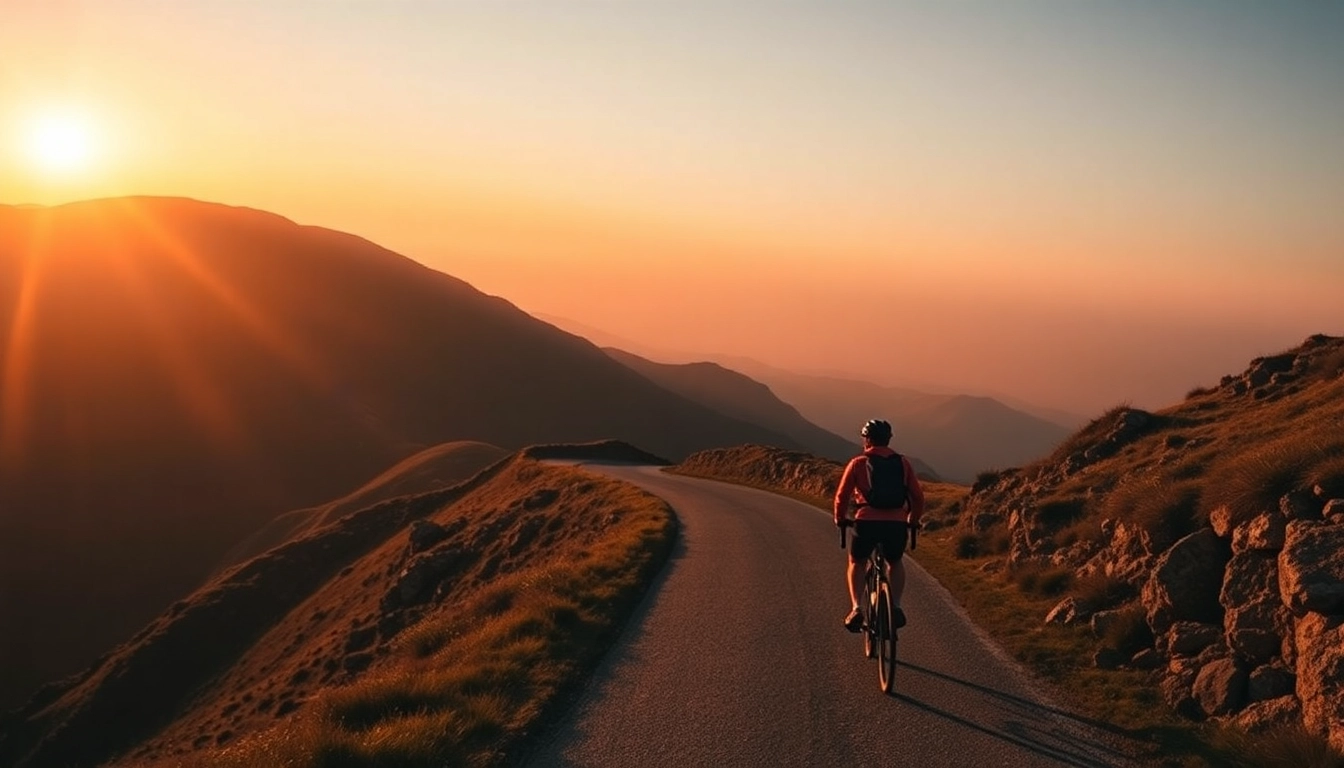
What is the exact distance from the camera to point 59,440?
103m

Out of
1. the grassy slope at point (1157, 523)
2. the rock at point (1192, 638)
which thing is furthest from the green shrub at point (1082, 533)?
the rock at point (1192, 638)

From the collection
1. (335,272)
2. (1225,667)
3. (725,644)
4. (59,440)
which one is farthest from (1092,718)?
(335,272)

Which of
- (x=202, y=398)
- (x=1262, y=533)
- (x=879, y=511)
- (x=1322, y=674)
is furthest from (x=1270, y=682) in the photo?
(x=202, y=398)

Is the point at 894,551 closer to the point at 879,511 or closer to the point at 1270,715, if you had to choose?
the point at 879,511

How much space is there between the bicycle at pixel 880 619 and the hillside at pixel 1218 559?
2.76 m

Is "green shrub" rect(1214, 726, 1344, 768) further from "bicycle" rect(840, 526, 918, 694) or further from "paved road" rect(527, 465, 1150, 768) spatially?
"bicycle" rect(840, 526, 918, 694)

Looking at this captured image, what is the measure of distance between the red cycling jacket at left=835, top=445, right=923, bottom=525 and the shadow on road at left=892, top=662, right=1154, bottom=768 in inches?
71.5

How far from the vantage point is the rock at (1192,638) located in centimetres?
974

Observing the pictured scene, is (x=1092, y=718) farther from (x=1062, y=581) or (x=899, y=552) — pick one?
→ (x=1062, y=581)

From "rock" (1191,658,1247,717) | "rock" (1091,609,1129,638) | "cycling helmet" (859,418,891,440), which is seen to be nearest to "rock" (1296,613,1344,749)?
"rock" (1191,658,1247,717)

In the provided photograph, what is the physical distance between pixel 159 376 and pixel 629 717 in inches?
5430

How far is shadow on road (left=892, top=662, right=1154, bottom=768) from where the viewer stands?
7.82m

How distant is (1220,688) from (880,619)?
3234 mm

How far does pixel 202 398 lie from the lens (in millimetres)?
124375
